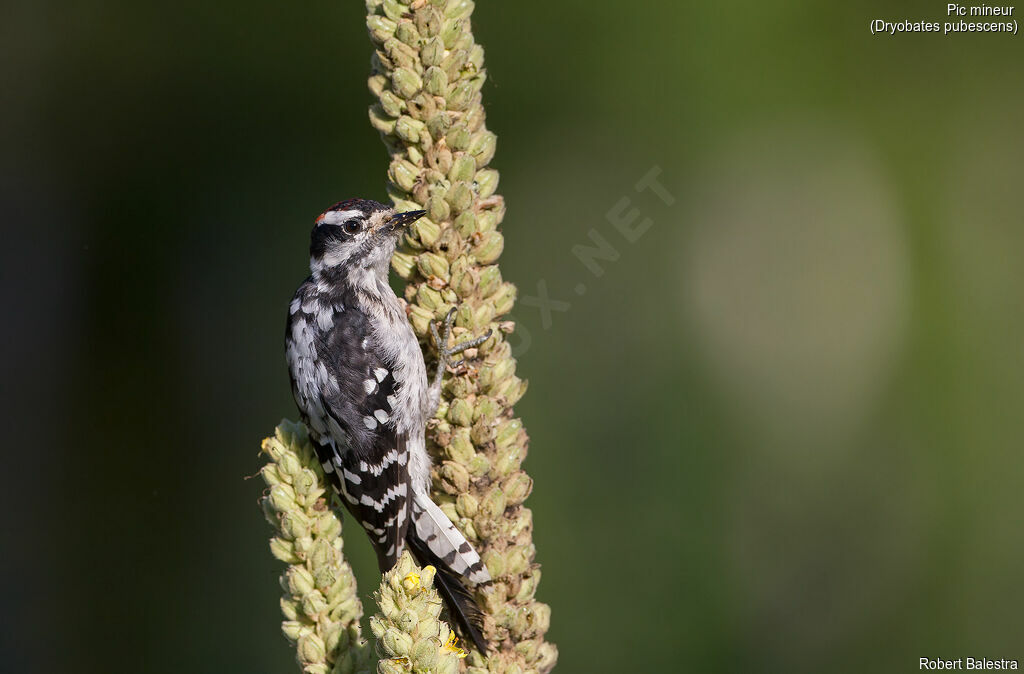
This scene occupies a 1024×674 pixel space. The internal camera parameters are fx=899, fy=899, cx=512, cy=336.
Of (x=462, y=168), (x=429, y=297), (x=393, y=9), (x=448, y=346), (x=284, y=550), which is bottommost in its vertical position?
(x=284, y=550)

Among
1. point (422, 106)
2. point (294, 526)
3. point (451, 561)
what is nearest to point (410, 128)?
point (422, 106)

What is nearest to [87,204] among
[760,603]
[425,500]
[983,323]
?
[425,500]

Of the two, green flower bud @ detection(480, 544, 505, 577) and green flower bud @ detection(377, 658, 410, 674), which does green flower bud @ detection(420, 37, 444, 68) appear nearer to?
green flower bud @ detection(480, 544, 505, 577)

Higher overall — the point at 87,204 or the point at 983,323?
the point at 87,204

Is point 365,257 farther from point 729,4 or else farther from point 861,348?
point 861,348

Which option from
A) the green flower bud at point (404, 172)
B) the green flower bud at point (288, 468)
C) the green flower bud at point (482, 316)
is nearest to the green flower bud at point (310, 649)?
the green flower bud at point (288, 468)

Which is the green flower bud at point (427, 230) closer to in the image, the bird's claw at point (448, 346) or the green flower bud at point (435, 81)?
the bird's claw at point (448, 346)

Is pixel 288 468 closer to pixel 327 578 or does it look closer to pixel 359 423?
pixel 327 578
